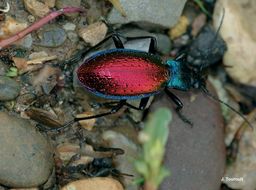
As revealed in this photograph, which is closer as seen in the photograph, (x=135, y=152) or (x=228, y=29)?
(x=135, y=152)

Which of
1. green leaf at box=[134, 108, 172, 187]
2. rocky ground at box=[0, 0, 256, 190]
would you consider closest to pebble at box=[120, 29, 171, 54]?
rocky ground at box=[0, 0, 256, 190]

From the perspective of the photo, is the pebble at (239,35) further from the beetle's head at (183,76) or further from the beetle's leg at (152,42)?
the beetle's leg at (152,42)

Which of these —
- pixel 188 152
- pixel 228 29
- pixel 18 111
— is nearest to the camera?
pixel 18 111

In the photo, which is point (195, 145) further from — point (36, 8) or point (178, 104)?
point (36, 8)

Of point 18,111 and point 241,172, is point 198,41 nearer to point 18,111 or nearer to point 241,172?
point 241,172

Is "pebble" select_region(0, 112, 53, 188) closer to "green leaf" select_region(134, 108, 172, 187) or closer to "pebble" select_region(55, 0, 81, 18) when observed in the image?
"pebble" select_region(55, 0, 81, 18)

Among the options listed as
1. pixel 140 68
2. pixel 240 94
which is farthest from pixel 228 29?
pixel 140 68
